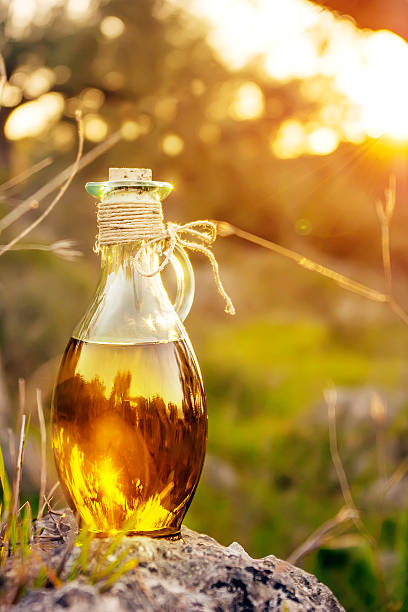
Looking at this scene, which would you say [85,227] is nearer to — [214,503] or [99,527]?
[214,503]

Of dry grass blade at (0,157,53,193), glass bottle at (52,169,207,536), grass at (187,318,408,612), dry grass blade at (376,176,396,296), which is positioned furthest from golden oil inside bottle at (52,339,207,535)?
grass at (187,318,408,612)

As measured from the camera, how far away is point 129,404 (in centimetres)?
68

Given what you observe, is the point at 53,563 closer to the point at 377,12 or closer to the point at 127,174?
the point at 127,174

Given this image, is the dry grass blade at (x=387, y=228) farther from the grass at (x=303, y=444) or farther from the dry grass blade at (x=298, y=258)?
the grass at (x=303, y=444)

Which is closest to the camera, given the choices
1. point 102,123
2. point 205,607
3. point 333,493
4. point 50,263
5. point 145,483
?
point 205,607

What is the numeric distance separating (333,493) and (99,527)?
192 centimetres

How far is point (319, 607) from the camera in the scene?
601mm

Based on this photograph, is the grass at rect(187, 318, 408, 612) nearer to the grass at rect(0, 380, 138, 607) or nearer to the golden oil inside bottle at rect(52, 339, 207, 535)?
the golden oil inside bottle at rect(52, 339, 207, 535)

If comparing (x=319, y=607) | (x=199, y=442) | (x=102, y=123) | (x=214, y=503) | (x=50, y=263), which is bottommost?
(x=214, y=503)

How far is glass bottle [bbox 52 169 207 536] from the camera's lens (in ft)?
2.23

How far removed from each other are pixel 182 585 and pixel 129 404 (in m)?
0.19

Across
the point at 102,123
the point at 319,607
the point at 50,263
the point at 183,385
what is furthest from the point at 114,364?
the point at 50,263

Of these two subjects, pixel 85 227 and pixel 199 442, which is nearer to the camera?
pixel 199 442

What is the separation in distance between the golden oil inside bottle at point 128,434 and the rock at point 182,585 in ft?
0.21
